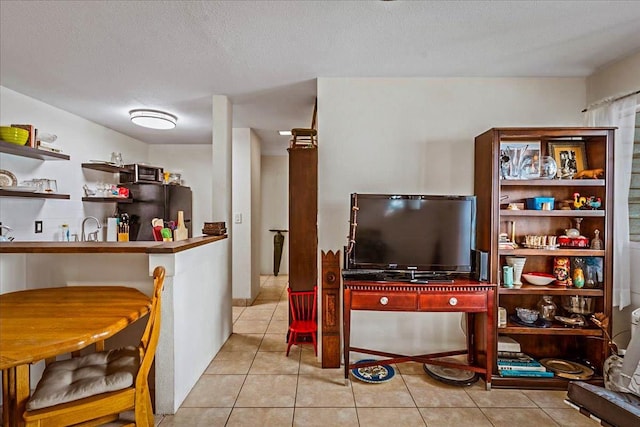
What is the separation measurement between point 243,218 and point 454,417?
3393mm

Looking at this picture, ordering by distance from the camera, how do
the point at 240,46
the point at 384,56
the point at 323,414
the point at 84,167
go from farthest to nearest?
the point at 84,167
the point at 384,56
the point at 240,46
the point at 323,414

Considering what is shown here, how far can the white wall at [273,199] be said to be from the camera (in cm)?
658

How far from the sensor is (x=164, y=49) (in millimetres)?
2314

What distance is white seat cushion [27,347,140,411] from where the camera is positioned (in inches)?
53.2

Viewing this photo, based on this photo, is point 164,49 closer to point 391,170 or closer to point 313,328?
point 391,170

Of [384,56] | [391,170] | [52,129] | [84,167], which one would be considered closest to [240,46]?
[384,56]

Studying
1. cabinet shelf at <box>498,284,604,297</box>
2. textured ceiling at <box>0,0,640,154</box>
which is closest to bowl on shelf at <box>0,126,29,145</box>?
textured ceiling at <box>0,0,640,154</box>

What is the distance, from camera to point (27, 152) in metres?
2.95

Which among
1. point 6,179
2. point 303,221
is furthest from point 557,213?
point 6,179

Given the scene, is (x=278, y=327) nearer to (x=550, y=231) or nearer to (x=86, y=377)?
(x=86, y=377)

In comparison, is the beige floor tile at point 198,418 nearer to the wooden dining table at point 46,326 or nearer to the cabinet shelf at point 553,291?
the wooden dining table at point 46,326

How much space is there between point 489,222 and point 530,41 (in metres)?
1.25

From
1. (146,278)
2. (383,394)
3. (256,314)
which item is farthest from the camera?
(256,314)

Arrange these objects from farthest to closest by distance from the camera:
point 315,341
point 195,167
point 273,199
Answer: point 273,199
point 195,167
point 315,341
